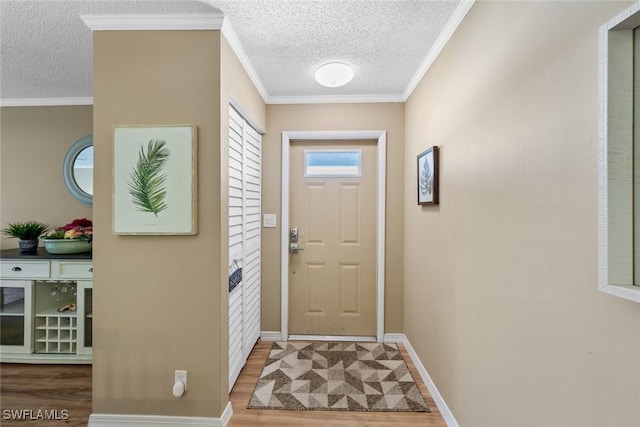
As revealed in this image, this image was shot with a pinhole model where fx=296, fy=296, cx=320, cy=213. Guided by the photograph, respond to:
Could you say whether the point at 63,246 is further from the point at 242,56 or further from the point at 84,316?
the point at 242,56

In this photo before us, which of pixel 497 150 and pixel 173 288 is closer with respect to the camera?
pixel 497 150

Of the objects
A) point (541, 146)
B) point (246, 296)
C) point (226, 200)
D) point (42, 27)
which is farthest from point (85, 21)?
point (541, 146)

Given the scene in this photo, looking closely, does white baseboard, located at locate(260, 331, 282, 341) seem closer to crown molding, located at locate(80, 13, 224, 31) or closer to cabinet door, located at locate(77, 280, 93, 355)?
cabinet door, located at locate(77, 280, 93, 355)

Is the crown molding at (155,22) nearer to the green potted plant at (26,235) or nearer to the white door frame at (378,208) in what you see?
the white door frame at (378,208)

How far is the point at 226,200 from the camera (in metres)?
1.79

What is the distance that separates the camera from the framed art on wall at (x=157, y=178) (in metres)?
1.67

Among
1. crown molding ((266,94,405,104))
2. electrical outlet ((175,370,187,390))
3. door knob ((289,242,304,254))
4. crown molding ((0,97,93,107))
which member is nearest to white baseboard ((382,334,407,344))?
door knob ((289,242,304,254))

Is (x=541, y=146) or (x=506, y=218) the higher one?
(x=541, y=146)

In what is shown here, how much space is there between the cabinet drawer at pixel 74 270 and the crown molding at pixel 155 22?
1.74 metres

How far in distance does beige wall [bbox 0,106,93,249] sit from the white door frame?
6.37 ft

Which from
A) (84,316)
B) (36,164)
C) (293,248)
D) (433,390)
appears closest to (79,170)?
(36,164)

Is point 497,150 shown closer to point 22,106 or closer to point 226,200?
point 226,200

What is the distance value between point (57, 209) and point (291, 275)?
93.6 inches

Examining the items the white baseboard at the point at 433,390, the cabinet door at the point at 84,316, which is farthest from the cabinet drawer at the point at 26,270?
the white baseboard at the point at 433,390
